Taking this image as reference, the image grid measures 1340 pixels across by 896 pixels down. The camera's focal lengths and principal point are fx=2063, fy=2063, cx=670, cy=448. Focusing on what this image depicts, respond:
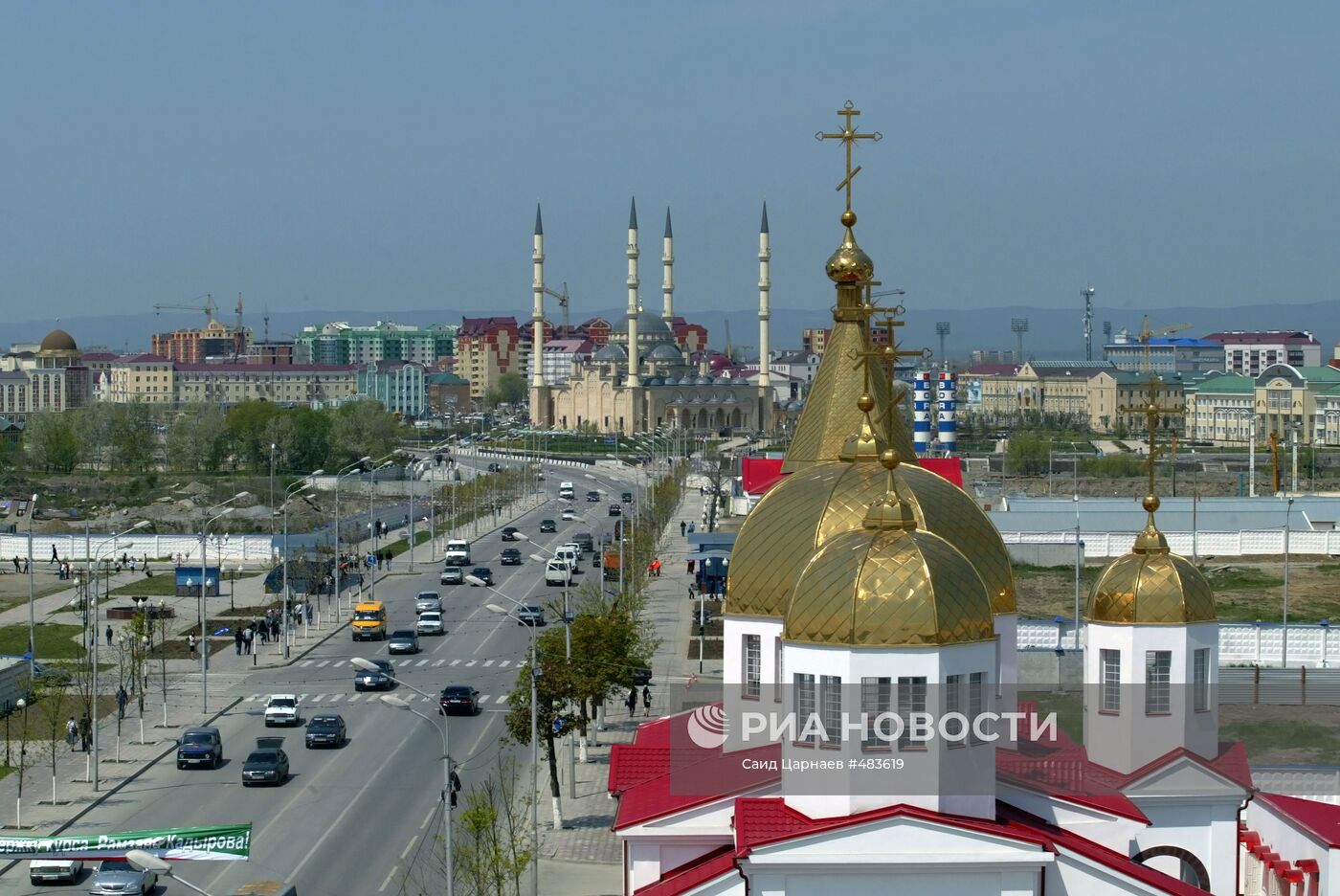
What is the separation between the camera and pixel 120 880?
2519 cm

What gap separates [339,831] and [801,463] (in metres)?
9.04

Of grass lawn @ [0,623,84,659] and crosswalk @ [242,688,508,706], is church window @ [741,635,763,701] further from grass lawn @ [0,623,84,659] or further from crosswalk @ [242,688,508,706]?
grass lawn @ [0,623,84,659]

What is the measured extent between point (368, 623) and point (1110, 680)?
103ft

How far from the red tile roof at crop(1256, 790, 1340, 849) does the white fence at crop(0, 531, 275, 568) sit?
1886 inches

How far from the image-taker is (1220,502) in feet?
240

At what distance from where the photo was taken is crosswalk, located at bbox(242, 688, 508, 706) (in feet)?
132

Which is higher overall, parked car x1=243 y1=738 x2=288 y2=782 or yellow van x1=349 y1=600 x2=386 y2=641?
parked car x1=243 y1=738 x2=288 y2=782

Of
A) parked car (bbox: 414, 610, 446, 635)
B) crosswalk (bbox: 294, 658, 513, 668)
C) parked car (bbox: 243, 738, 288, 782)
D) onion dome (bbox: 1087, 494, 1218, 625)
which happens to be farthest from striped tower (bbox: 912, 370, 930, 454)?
onion dome (bbox: 1087, 494, 1218, 625)

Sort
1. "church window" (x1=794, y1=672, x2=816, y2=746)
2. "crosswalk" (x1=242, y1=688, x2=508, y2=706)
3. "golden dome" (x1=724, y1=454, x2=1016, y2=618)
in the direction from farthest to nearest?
"crosswalk" (x1=242, y1=688, x2=508, y2=706), "golden dome" (x1=724, y1=454, x2=1016, y2=618), "church window" (x1=794, y1=672, x2=816, y2=746)

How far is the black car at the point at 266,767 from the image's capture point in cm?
3209

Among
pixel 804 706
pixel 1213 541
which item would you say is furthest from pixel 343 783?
pixel 1213 541

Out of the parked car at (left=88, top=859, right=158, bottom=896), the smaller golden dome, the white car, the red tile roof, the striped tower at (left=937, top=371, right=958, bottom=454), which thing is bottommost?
the white car

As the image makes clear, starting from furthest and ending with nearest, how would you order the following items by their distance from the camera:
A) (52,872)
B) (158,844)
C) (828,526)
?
(52,872) → (158,844) → (828,526)

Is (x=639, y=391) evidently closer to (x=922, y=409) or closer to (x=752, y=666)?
(x=922, y=409)
